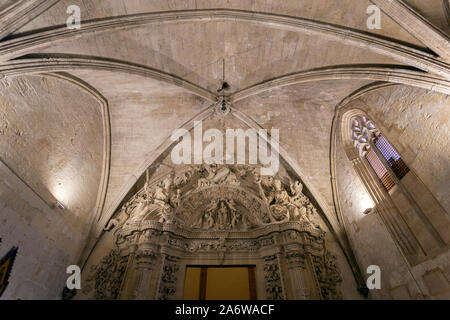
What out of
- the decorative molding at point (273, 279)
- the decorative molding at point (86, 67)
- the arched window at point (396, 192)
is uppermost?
the decorative molding at point (86, 67)

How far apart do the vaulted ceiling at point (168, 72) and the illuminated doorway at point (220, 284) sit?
11.9 ft

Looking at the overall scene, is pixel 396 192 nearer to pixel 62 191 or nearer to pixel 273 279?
pixel 273 279

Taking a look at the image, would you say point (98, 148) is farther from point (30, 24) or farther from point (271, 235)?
point (271, 235)

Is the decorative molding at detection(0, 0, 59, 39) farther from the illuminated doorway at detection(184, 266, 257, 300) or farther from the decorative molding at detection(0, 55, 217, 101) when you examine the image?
the illuminated doorway at detection(184, 266, 257, 300)

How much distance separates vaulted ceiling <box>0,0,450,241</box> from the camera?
16.2ft

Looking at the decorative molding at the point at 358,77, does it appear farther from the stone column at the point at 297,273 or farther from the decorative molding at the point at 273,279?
the decorative molding at the point at 273,279

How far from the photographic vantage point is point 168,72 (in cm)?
730

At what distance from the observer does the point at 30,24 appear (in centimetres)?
467

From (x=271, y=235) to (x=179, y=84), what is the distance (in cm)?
564

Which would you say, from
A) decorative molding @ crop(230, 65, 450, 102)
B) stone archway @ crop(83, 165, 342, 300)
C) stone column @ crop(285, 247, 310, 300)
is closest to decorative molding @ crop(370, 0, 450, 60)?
decorative molding @ crop(230, 65, 450, 102)

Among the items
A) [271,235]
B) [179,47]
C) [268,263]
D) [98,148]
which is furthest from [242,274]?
[179,47]

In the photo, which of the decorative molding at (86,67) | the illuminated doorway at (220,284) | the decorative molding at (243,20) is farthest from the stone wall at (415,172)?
the decorative molding at (86,67)

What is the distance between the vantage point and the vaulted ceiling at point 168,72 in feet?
16.2

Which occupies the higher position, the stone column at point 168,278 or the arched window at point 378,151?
Answer: the arched window at point 378,151
